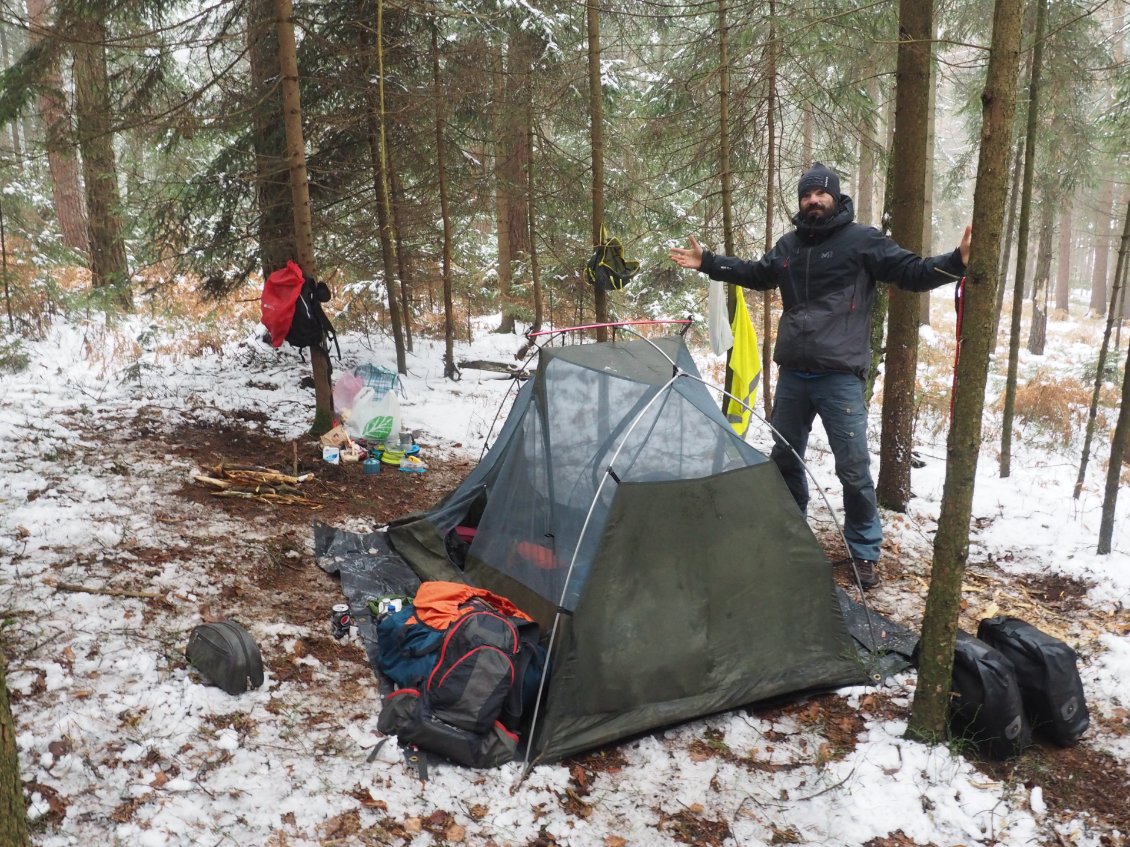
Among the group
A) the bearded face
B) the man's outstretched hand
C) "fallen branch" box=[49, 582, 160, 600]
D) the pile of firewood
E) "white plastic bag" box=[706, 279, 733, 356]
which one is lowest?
"fallen branch" box=[49, 582, 160, 600]

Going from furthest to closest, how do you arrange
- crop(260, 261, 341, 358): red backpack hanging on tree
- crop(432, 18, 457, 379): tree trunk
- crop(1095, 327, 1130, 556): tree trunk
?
crop(432, 18, 457, 379): tree trunk
crop(260, 261, 341, 358): red backpack hanging on tree
crop(1095, 327, 1130, 556): tree trunk

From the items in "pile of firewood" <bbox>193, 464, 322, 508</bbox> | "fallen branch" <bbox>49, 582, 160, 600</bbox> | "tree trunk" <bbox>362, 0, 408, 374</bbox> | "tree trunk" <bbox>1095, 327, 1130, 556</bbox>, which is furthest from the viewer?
"tree trunk" <bbox>362, 0, 408, 374</bbox>

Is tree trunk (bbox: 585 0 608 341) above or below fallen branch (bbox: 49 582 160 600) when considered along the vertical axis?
above

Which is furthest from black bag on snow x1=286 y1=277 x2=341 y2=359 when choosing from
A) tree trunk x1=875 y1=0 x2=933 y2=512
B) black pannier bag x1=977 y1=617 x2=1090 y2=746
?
black pannier bag x1=977 y1=617 x2=1090 y2=746

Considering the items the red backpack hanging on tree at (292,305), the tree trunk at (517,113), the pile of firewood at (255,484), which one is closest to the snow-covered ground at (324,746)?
the pile of firewood at (255,484)

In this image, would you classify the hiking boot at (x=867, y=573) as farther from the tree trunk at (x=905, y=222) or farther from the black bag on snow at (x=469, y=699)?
the black bag on snow at (x=469, y=699)

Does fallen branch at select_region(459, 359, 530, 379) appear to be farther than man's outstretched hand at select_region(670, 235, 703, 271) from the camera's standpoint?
Yes

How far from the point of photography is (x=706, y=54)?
25.7 ft

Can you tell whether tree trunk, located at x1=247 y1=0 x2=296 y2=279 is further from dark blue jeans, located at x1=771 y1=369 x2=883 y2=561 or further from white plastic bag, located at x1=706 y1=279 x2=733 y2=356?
dark blue jeans, located at x1=771 y1=369 x2=883 y2=561

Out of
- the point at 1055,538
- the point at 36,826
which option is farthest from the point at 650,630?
the point at 1055,538

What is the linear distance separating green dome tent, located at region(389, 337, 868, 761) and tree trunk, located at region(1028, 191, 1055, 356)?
1347 centimetres

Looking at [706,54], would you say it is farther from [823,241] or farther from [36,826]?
[36,826]

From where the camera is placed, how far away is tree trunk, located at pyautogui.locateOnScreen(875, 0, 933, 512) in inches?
216

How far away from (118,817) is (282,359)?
24.7ft
